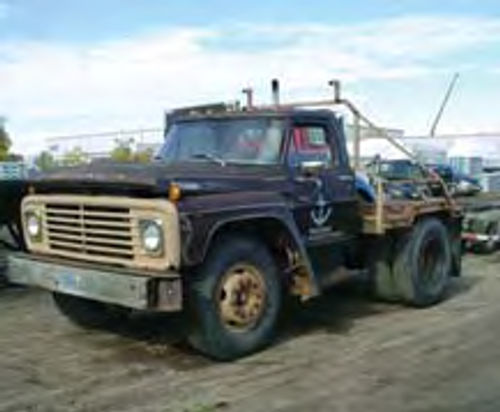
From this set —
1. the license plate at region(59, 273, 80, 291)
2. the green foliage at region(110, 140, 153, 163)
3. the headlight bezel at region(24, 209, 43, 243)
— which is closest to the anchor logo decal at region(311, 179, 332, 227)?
the green foliage at region(110, 140, 153, 163)

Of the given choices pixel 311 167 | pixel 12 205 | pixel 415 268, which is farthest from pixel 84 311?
pixel 415 268

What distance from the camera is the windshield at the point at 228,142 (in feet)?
29.0

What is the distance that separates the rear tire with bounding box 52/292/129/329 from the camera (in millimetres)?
9117

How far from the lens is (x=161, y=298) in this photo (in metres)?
7.28

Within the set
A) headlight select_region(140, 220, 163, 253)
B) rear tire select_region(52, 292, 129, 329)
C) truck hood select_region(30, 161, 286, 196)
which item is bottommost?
rear tire select_region(52, 292, 129, 329)

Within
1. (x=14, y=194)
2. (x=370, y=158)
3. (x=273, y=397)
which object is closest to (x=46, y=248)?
(x=14, y=194)

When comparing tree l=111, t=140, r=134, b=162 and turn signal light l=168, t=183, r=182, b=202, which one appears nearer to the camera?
turn signal light l=168, t=183, r=182, b=202

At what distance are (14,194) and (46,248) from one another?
1.63m

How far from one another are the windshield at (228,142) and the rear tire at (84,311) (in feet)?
4.98

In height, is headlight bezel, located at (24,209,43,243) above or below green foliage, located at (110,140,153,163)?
below

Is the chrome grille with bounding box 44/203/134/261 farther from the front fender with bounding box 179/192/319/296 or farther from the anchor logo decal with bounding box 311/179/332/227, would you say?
the anchor logo decal with bounding box 311/179/332/227

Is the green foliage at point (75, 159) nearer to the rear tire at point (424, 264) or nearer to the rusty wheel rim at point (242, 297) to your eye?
the rusty wheel rim at point (242, 297)

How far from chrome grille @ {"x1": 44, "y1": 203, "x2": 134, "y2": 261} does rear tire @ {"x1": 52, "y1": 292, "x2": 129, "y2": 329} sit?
0.83 metres

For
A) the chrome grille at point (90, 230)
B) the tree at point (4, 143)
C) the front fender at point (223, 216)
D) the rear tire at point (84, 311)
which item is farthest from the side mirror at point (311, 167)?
the tree at point (4, 143)
